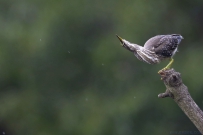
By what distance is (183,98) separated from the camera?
12.5 feet

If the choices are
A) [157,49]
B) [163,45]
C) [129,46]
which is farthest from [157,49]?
[129,46]

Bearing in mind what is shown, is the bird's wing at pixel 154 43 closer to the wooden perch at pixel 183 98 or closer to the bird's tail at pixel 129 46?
the bird's tail at pixel 129 46

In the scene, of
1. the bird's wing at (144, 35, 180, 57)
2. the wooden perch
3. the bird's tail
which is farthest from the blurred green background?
the wooden perch

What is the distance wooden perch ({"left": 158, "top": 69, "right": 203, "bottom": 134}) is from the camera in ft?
12.3

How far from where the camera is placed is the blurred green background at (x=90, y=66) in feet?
30.7

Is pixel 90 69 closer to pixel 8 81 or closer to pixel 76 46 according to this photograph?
pixel 76 46

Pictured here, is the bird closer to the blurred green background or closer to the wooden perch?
the wooden perch

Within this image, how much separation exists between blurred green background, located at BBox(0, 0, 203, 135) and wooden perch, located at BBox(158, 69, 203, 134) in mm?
5266

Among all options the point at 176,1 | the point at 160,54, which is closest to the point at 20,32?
the point at 176,1

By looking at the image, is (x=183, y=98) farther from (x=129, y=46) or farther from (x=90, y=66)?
(x=90, y=66)

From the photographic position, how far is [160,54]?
17.5 ft

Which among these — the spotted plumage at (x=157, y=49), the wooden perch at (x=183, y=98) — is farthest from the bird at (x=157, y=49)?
the wooden perch at (x=183, y=98)

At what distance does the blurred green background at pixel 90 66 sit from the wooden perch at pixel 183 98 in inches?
207

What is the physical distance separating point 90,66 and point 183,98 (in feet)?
21.0
